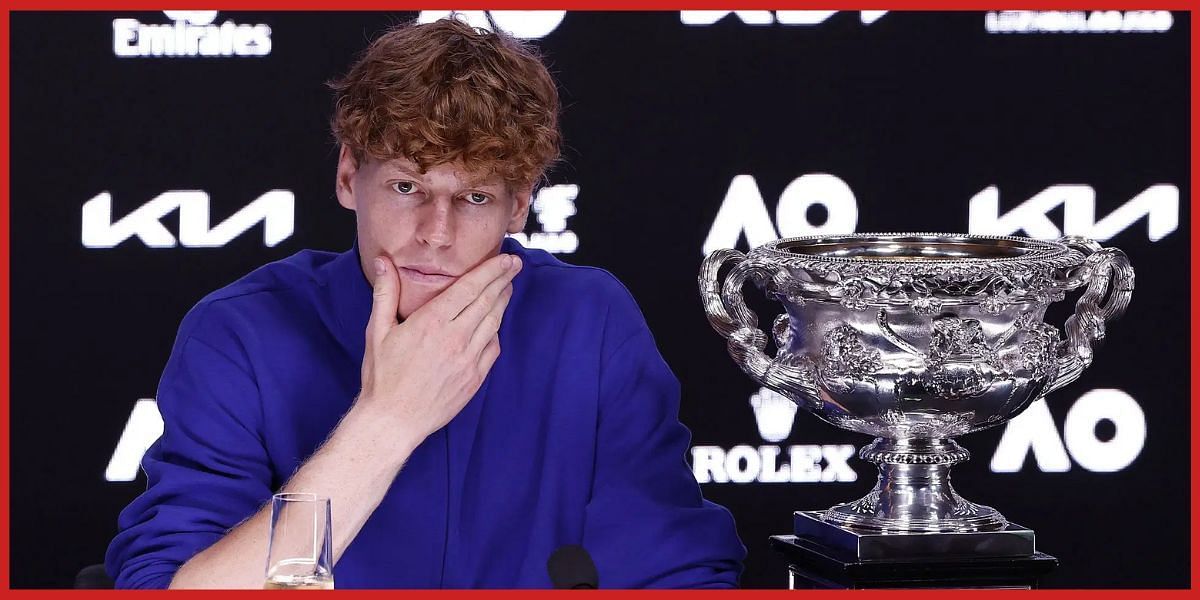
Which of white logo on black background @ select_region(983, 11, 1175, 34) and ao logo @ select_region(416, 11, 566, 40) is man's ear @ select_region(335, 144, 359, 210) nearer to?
ao logo @ select_region(416, 11, 566, 40)

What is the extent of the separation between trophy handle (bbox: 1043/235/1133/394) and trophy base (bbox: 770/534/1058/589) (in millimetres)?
222

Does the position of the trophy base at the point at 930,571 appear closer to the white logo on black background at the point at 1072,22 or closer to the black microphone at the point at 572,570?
the black microphone at the point at 572,570

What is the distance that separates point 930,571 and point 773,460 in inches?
52.5

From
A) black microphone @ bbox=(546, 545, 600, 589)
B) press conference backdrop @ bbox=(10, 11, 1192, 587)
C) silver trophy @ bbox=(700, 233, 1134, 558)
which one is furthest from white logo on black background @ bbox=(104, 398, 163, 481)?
black microphone @ bbox=(546, 545, 600, 589)

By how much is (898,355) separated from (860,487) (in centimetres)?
143

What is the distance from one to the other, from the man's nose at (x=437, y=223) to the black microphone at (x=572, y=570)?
0.66m

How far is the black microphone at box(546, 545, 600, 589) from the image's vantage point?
1.54m

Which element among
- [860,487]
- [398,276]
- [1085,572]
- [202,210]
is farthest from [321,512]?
[1085,572]

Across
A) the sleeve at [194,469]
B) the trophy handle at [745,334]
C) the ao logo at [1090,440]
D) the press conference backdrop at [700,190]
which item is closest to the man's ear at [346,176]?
the sleeve at [194,469]

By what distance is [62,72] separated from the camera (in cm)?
306

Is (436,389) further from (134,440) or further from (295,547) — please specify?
(134,440)

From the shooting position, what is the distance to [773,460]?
3.22 meters

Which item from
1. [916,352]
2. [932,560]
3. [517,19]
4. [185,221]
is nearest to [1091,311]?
[916,352]

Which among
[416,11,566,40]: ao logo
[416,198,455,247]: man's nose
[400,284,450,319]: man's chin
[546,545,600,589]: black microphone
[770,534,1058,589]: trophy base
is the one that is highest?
[416,11,566,40]: ao logo
